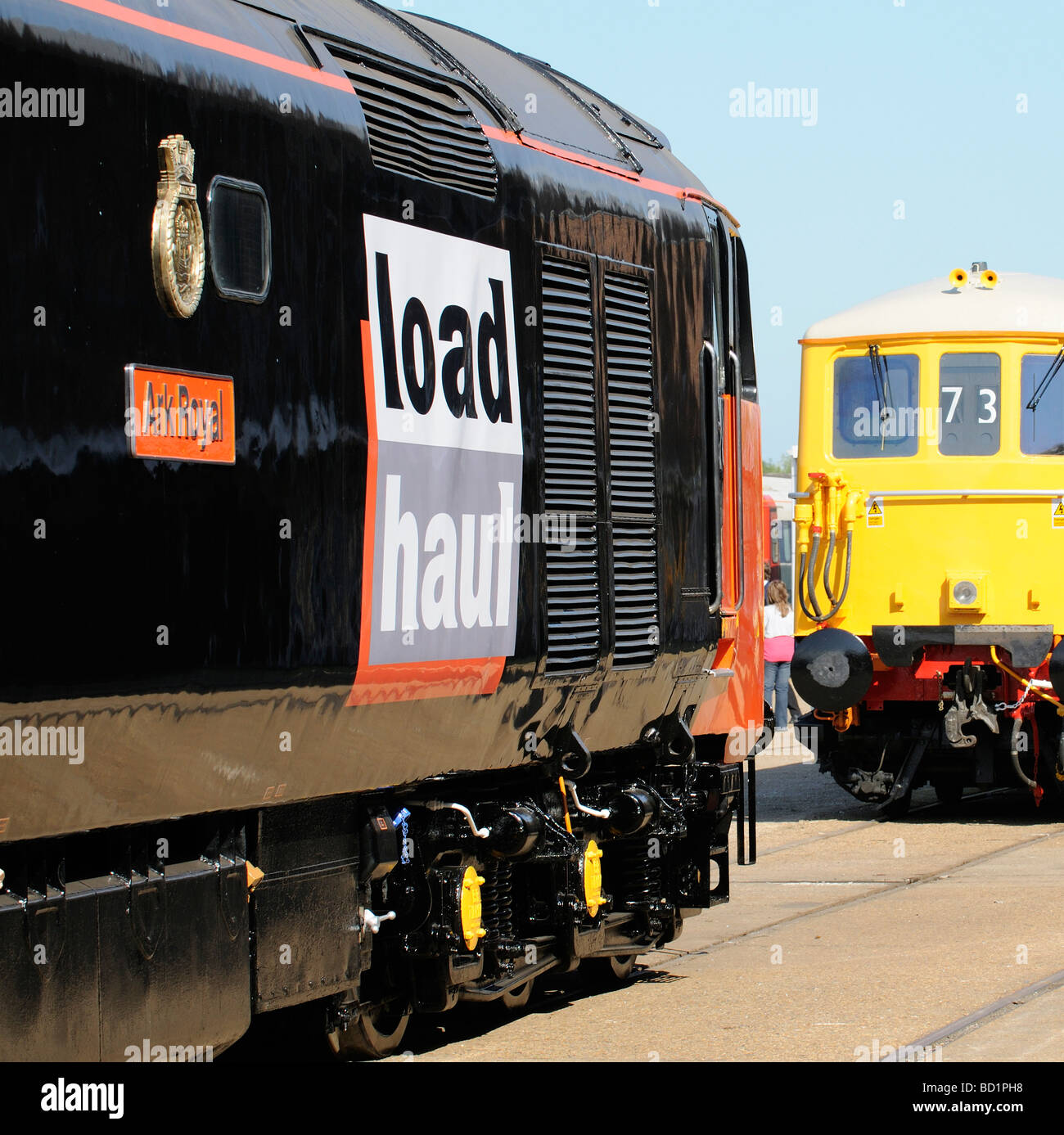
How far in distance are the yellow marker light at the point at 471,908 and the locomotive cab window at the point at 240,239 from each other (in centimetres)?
242

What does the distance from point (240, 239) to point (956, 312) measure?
32.7 ft

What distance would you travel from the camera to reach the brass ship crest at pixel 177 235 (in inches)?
190

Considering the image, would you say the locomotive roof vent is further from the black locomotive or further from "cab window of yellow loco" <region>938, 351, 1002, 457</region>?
"cab window of yellow loco" <region>938, 351, 1002, 457</region>

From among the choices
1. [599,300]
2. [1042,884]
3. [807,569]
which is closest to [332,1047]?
[599,300]

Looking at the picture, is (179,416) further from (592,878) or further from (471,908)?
(592,878)

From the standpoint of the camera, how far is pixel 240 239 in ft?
17.1

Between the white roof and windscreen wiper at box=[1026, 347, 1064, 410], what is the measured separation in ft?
0.61

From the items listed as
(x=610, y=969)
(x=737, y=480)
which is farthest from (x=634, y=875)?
(x=737, y=480)

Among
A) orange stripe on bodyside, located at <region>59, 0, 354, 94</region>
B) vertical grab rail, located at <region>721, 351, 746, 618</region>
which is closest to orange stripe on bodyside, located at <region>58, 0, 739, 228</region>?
orange stripe on bodyside, located at <region>59, 0, 354, 94</region>

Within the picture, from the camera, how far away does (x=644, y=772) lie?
27.3 feet

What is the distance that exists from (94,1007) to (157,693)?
819 millimetres

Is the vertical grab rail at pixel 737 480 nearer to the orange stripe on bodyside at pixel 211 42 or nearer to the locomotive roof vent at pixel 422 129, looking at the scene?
the locomotive roof vent at pixel 422 129
